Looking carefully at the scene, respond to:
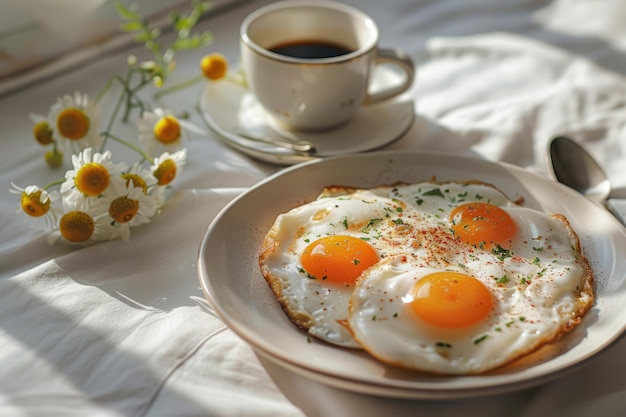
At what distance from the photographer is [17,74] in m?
2.03

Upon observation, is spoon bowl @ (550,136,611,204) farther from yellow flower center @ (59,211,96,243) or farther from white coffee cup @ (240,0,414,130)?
yellow flower center @ (59,211,96,243)

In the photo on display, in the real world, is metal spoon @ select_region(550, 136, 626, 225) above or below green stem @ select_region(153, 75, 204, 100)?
below

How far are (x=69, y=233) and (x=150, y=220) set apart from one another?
0.18 metres

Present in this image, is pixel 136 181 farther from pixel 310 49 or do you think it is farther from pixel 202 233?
pixel 310 49

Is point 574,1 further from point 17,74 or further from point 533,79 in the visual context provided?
point 17,74

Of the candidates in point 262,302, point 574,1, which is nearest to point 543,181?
point 262,302

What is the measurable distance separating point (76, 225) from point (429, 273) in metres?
0.73

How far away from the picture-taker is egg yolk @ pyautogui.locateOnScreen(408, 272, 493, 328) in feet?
3.91

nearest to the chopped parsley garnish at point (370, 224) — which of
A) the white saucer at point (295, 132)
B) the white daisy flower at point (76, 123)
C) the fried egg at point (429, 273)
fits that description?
the fried egg at point (429, 273)

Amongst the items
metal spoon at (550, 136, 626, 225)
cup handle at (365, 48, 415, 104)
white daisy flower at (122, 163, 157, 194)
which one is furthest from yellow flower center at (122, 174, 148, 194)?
metal spoon at (550, 136, 626, 225)

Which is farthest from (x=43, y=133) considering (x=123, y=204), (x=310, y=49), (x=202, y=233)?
(x=310, y=49)

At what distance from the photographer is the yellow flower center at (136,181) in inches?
58.9

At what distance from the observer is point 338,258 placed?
4.29 feet

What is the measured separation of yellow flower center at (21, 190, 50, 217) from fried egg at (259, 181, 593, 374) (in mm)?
477
